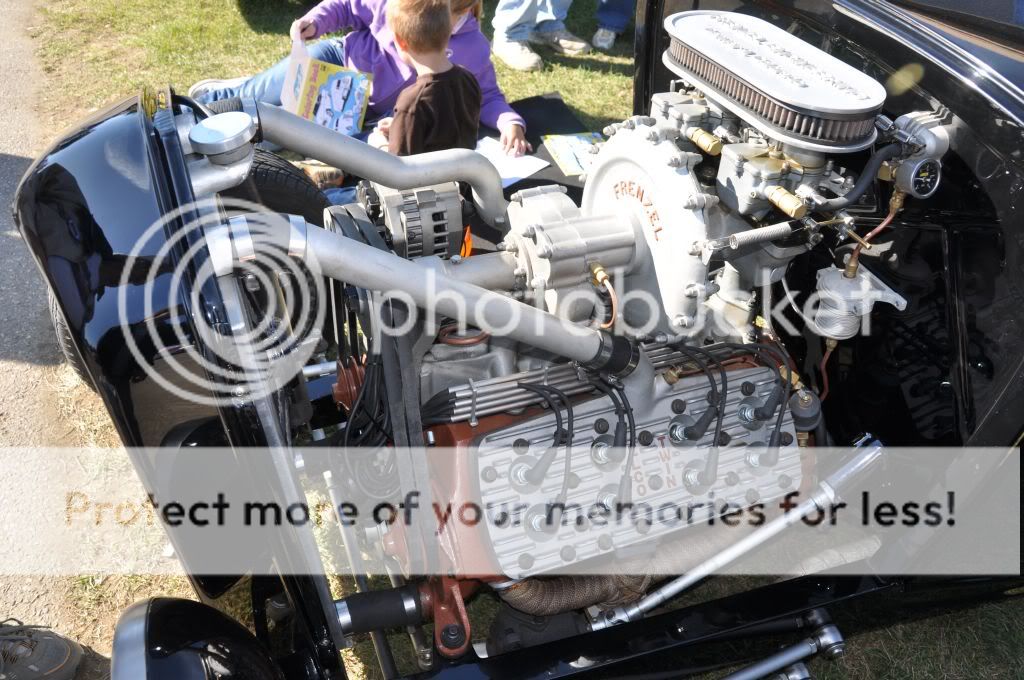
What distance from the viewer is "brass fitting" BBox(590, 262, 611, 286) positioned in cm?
179

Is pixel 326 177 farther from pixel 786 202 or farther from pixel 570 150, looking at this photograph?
pixel 786 202

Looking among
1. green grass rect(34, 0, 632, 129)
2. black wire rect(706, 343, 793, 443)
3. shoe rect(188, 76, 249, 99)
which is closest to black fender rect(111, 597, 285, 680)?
black wire rect(706, 343, 793, 443)

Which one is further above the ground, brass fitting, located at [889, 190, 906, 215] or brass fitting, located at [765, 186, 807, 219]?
brass fitting, located at [765, 186, 807, 219]

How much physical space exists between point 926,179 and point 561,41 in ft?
13.9

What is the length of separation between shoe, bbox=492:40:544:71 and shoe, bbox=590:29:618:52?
1.62ft

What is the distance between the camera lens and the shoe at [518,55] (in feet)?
17.1

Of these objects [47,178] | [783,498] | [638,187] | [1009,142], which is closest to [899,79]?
[1009,142]

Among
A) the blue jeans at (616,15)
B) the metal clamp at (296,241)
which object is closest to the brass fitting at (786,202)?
the metal clamp at (296,241)

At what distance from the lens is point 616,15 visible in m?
5.64

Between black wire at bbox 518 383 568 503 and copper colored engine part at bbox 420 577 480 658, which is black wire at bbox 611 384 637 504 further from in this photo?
copper colored engine part at bbox 420 577 480 658

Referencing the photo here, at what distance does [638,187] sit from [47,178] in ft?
4.01

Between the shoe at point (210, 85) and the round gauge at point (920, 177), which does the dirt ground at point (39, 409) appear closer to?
the shoe at point (210, 85)

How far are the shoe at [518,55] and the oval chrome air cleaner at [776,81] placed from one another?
3.36m

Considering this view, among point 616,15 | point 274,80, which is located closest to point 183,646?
point 274,80
